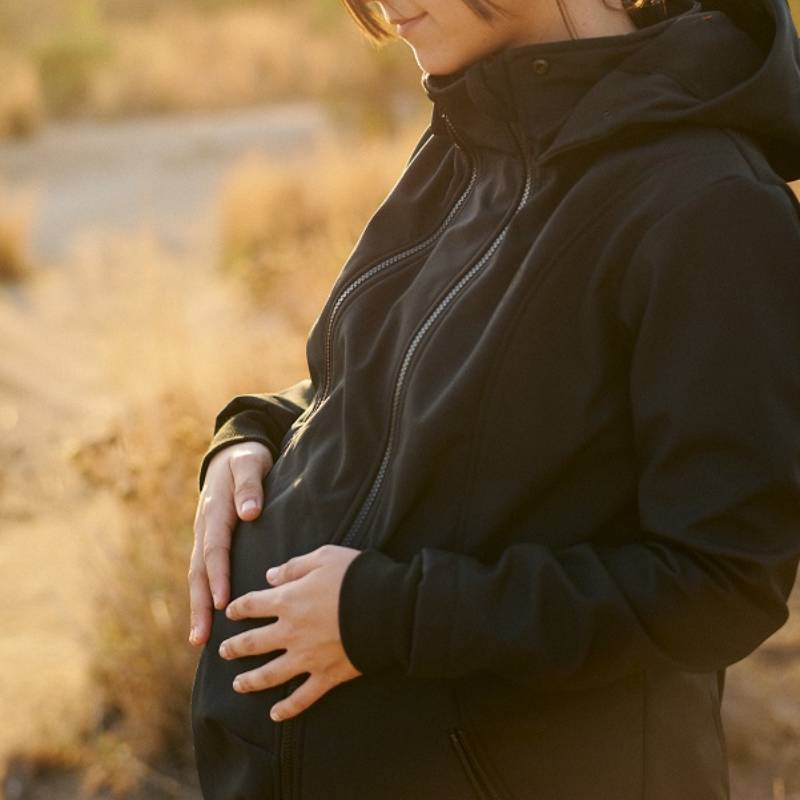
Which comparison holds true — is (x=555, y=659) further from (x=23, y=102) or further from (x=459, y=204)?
(x=23, y=102)

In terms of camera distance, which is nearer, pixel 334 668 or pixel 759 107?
pixel 759 107

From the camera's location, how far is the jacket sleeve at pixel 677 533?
1.07m

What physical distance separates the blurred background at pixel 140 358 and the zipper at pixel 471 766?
1.21 meters

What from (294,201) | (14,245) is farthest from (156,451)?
(14,245)

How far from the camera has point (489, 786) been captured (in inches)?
49.3

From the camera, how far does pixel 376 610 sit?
120 centimetres

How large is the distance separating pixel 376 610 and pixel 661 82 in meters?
0.60

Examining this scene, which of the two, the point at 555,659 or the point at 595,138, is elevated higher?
the point at 595,138

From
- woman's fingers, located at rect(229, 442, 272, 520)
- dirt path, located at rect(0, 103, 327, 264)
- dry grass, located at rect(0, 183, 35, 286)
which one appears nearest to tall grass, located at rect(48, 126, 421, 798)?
woman's fingers, located at rect(229, 442, 272, 520)

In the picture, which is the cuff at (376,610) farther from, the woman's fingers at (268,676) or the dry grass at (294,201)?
the dry grass at (294,201)

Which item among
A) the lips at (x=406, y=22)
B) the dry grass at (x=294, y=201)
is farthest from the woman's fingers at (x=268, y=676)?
the dry grass at (x=294, y=201)

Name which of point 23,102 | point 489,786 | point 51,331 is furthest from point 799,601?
point 23,102

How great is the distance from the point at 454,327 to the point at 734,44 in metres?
0.41

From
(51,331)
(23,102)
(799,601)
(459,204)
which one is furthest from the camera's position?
(23,102)
